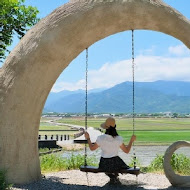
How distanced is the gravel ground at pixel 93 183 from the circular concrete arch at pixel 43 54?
36cm

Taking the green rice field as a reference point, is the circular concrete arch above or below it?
above

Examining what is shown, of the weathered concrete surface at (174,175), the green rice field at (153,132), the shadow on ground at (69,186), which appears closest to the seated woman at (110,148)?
the shadow on ground at (69,186)

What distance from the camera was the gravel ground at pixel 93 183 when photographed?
7186 millimetres

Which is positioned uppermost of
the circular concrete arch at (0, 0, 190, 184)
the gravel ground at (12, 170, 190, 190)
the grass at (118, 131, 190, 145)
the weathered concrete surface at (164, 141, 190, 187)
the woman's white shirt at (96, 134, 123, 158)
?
the circular concrete arch at (0, 0, 190, 184)

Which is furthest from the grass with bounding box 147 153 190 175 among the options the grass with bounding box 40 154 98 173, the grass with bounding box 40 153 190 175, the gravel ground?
the grass with bounding box 40 154 98 173

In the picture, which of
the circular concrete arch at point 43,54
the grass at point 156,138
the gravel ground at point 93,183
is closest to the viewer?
the circular concrete arch at point 43,54

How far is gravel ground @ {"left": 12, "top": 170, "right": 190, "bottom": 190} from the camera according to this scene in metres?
7.19

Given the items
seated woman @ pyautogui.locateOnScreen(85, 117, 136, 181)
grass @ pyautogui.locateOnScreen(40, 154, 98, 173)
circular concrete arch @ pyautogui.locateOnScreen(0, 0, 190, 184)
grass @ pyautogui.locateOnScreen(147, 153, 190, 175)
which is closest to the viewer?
seated woman @ pyautogui.locateOnScreen(85, 117, 136, 181)

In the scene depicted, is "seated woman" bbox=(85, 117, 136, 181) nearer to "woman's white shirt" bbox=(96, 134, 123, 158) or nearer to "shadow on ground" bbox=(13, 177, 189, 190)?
"woman's white shirt" bbox=(96, 134, 123, 158)

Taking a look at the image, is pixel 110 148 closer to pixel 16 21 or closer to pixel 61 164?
pixel 61 164

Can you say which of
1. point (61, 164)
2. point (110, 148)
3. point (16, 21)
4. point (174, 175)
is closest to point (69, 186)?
point (110, 148)

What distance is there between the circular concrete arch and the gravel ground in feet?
1.17

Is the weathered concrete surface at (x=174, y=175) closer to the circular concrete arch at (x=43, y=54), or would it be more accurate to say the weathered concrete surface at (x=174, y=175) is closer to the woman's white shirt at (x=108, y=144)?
the woman's white shirt at (x=108, y=144)

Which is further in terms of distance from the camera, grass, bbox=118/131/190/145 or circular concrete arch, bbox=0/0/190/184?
grass, bbox=118/131/190/145
